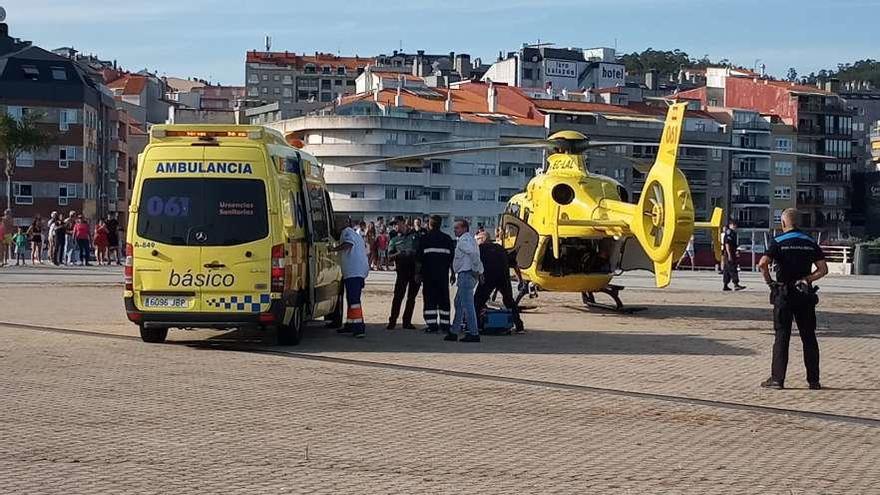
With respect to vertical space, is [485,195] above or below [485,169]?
below

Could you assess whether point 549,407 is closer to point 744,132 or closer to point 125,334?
point 125,334

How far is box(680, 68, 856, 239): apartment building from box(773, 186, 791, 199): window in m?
0.73

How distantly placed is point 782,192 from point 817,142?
262 inches

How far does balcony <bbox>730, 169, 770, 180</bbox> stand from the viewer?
123688mm

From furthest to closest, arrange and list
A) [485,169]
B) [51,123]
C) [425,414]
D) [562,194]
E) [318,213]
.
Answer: [485,169]
[51,123]
[562,194]
[318,213]
[425,414]

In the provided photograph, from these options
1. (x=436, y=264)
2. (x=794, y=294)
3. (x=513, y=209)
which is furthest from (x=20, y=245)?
(x=794, y=294)

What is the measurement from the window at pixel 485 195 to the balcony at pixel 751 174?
2370 cm

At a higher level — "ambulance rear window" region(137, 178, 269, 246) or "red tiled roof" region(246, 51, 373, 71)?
"red tiled roof" region(246, 51, 373, 71)

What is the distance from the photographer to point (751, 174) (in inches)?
4914

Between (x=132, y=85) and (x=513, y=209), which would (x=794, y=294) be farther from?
(x=132, y=85)

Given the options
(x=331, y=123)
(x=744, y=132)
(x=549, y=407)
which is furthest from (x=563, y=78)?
(x=549, y=407)

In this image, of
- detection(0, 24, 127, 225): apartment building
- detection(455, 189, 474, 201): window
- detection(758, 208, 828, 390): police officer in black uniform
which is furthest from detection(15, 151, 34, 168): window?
detection(758, 208, 828, 390): police officer in black uniform

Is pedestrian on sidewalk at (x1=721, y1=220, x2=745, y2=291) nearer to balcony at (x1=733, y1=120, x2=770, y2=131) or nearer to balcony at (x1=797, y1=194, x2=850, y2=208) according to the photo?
balcony at (x1=733, y1=120, x2=770, y2=131)

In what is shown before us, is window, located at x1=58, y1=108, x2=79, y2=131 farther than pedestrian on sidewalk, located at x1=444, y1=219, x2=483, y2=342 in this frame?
Yes
